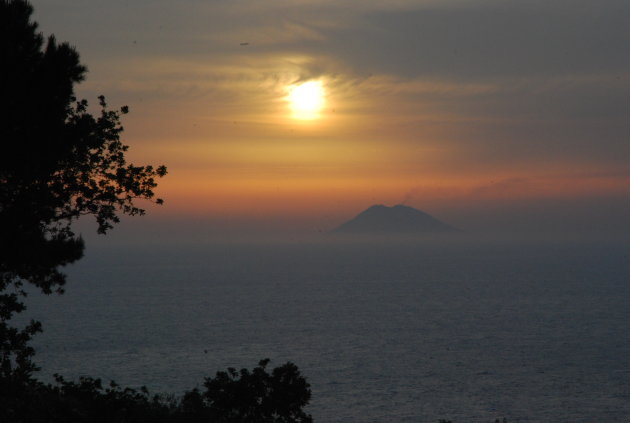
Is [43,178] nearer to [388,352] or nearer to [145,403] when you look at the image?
[145,403]

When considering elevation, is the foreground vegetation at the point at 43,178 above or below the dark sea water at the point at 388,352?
above

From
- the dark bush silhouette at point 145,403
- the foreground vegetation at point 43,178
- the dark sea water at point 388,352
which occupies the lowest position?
the dark sea water at point 388,352

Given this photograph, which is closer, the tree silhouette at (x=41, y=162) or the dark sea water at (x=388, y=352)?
the tree silhouette at (x=41, y=162)

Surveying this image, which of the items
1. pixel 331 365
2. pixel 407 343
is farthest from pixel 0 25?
pixel 407 343

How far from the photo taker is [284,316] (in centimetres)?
17412

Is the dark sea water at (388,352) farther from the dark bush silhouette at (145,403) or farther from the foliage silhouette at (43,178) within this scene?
the foliage silhouette at (43,178)

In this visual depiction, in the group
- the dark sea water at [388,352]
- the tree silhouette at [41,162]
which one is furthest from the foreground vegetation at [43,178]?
the dark sea water at [388,352]

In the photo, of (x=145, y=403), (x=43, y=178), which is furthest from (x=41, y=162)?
(x=145, y=403)

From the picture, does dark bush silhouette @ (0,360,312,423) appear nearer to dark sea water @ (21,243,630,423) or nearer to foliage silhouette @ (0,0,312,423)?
foliage silhouette @ (0,0,312,423)

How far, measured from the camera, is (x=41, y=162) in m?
22.7

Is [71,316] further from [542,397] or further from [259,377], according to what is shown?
[259,377]

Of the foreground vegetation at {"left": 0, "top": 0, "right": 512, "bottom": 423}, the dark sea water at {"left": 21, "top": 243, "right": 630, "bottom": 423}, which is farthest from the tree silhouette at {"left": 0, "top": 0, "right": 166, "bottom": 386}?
the dark sea water at {"left": 21, "top": 243, "right": 630, "bottom": 423}

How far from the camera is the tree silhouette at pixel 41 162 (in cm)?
2277

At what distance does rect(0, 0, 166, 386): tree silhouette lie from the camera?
22.8 m
